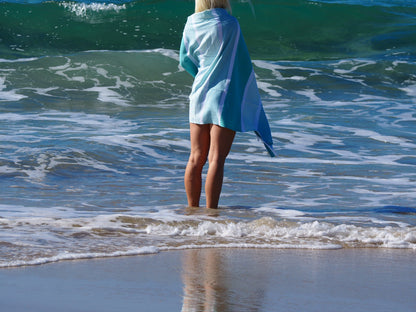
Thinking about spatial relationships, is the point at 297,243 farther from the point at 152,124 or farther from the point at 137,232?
the point at 152,124

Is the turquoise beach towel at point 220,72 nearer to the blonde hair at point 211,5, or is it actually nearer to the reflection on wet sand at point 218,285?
the blonde hair at point 211,5

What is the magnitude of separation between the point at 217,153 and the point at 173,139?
413 centimetres

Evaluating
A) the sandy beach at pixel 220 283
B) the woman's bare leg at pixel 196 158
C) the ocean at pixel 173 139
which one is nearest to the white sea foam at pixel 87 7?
the ocean at pixel 173 139

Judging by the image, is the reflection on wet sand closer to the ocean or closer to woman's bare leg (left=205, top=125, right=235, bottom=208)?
the ocean

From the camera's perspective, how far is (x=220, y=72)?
461 cm

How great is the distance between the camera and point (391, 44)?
20.8 metres

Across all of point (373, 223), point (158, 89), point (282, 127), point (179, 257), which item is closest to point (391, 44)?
point (158, 89)

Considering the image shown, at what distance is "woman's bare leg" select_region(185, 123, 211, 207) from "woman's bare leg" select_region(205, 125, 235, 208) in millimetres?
77

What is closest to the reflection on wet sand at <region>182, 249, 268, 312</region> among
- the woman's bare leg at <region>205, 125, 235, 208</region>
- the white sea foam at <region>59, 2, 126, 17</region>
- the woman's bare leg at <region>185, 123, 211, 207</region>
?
the woman's bare leg at <region>205, 125, 235, 208</region>

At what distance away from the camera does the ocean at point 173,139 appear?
13.9 feet

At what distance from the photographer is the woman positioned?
4.58 metres

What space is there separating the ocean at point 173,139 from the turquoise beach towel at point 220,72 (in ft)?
2.24

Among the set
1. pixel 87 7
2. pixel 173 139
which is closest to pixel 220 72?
pixel 173 139

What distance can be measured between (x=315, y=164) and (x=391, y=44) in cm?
1436
